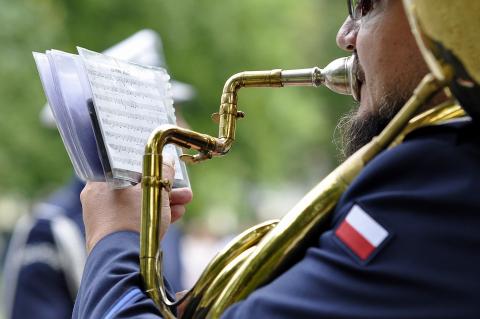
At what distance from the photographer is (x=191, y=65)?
10469 mm

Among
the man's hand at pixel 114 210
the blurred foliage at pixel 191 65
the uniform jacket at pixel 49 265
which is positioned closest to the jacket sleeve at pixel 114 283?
the man's hand at pixel 114 210

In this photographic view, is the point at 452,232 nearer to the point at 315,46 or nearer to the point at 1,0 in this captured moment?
the point at 1,0

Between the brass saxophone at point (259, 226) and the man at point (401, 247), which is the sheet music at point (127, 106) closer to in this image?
the brass saxophone at point (259, 226)

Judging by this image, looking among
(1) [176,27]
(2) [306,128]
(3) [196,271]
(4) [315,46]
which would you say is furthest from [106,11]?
(4) [315,46]

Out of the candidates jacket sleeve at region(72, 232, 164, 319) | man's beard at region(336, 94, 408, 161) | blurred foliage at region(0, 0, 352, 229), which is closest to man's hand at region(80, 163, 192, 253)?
jacket sleeve at region(72, 232, 164, 319)

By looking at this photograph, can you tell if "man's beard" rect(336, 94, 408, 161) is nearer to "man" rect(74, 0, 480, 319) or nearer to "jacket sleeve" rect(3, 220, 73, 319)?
"man" rect(74, 0, 480, 319)

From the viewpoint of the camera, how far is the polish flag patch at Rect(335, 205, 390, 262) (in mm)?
1627

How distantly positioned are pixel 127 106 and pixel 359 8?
1.66 feet

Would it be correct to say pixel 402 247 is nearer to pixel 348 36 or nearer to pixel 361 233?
pixel 361 233

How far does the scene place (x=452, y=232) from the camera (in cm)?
161

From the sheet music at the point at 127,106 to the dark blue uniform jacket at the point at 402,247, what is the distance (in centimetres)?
46

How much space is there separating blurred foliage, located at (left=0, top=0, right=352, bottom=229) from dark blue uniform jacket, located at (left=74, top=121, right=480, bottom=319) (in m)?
7.80

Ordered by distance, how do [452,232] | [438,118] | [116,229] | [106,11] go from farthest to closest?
1. [106,11]
2. [116,229]
3. [438,118]
4. [452,232]

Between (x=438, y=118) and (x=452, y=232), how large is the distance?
226 millimetres
